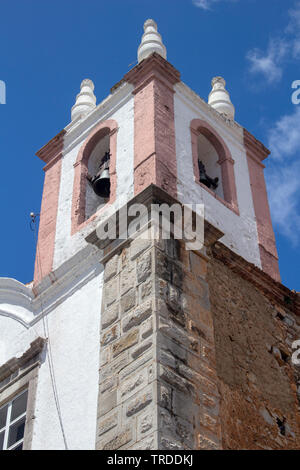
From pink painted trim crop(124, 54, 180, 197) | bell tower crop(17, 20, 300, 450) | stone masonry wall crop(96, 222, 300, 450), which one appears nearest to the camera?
stone masonry wall crop(96, 222, 300, 450)

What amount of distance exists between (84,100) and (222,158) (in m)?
2.52

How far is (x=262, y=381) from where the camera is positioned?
27.8ft

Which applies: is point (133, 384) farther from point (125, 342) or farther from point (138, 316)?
point (138, 316)

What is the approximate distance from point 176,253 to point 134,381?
157 centimetres

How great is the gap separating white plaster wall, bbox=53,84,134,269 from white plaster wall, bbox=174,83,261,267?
0.58 meters

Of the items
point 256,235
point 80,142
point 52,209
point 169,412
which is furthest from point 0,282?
point 169,412

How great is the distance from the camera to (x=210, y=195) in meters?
10.1

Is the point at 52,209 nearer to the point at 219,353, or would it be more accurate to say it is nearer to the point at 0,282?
the point at 0,282

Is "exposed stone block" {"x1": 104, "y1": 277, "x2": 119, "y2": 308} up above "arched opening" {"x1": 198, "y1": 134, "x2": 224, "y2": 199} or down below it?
below

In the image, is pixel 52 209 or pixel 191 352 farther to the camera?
pixel 52 209

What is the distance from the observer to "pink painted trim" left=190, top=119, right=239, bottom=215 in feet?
34.1

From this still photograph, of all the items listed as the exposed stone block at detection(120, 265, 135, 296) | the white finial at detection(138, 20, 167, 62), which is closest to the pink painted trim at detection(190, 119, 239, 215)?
the white finial at detection(138, 20, 167, 62)

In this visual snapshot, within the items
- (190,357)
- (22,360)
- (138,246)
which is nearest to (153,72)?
(138,246)

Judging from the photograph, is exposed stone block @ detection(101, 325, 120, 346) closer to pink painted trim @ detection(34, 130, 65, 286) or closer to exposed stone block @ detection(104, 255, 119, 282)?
exposed stone block @ detection(104, 255, 119, 282)
